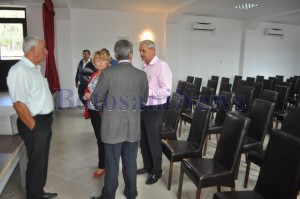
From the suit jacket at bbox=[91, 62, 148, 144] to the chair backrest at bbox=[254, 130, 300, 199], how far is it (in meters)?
1.00

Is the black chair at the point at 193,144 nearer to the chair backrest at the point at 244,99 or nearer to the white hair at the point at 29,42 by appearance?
the white hair at the point at 29,42

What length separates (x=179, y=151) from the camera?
7.78 feet

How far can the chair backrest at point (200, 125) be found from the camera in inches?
94.1

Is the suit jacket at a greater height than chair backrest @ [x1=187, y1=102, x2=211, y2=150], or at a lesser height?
greater

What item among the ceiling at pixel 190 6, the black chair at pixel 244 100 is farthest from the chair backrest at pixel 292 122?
the ceiling at pixel 190 6

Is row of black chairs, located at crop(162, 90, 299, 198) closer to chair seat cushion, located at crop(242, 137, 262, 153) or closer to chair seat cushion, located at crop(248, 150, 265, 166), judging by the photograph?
chair seat cushion, located at crop(242, 137, 262, 153)

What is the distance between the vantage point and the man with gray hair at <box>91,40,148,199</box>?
71.9 inches

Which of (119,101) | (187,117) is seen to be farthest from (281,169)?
(187,117)

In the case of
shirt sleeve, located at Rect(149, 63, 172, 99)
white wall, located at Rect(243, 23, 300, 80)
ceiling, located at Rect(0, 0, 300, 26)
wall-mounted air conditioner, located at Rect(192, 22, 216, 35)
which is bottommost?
shirt sleeve, located at Rect(149, 63, 172, 99)

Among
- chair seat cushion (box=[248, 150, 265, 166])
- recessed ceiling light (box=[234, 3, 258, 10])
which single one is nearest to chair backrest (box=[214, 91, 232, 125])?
chair seat cushion (box=[248, 150, 265, 166])

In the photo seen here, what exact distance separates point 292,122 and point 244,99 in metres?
1.64

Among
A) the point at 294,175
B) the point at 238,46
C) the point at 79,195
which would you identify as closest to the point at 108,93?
the point at 79,195

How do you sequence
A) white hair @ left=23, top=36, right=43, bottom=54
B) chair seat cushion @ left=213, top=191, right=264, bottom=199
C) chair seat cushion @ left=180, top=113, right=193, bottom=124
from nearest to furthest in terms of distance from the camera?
1. chair seat cushion @ left=213, top=191, right=264, bottom=199
2. white hair @ left=23, top=36, right=43, bottom=54
3. chair seat cushion @ left=180, top=113, right=193, bottom=124

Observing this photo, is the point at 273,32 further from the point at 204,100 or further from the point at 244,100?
the point at 204,100
